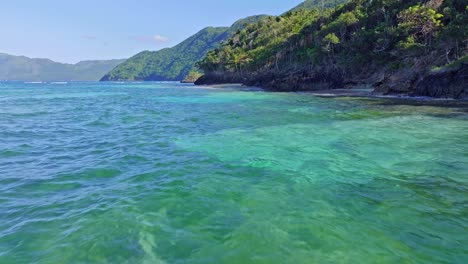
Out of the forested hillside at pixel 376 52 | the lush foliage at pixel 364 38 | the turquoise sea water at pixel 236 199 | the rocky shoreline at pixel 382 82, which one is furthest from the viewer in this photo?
the lush foliage at pixel 364 38

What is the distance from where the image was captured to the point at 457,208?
7.29m

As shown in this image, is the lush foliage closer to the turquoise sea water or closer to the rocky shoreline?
the rocky shoreline

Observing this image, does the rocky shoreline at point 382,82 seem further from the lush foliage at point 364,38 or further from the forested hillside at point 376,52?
the lush foliage at point 364,38

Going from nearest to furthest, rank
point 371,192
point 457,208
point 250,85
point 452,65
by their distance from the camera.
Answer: point 457,208 < point 371,192 < point 452,65 < point 250,85

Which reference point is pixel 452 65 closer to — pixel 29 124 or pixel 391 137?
pixel 391 137

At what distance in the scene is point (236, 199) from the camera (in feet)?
26.7

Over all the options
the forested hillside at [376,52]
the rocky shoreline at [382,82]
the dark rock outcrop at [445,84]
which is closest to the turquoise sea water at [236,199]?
the dark rock outcrop at [445,84]

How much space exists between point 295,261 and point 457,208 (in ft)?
14.9

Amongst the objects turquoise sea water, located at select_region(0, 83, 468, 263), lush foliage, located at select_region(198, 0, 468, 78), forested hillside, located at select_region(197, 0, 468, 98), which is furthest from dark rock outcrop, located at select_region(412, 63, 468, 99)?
turquoise sea water, located at select_region(0, 83, 468, 263)

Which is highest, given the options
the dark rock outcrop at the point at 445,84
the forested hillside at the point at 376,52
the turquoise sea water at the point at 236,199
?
the forested hillside at the point at 376,52

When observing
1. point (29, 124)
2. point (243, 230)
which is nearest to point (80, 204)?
point (243, 230)

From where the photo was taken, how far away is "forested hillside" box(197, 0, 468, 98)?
37.8 m

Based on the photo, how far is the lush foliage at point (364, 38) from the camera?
41750mm

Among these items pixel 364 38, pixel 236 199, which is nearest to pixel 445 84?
pixel 364 38
